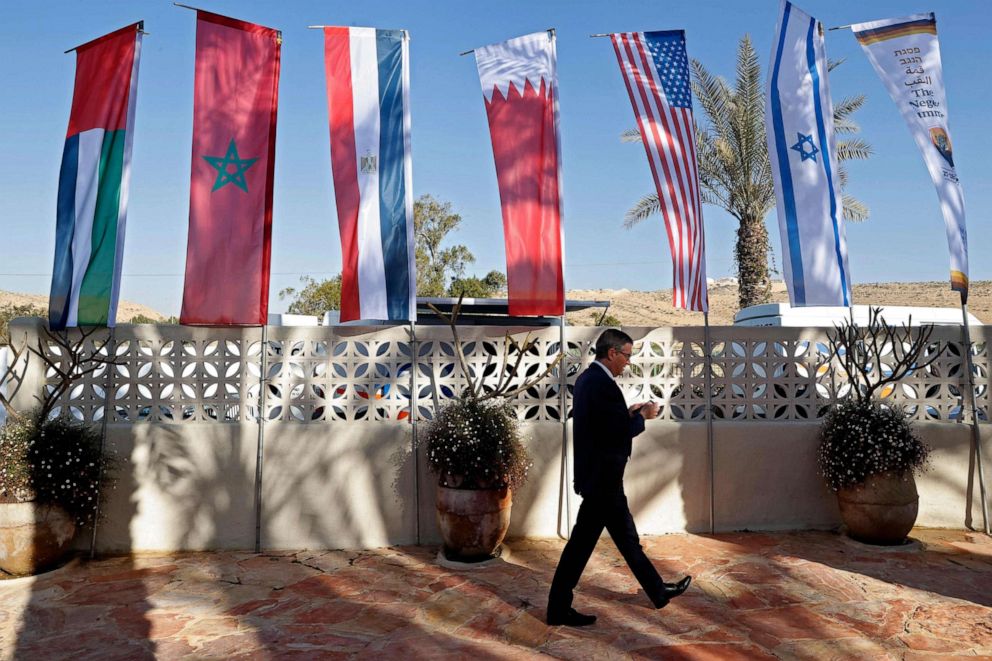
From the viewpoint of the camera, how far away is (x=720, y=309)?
192 feet

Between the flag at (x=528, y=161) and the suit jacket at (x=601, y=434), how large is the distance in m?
2.02

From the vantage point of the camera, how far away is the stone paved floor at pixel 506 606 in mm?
4477

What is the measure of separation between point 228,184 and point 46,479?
2.93m

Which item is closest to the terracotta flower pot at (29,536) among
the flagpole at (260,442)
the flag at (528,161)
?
the flagpole at (260,442)

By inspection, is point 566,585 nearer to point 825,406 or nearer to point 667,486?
point 667,486

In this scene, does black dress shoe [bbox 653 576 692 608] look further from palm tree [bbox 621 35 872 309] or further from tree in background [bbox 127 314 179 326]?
palm tree [bbox 621 35 872 309]

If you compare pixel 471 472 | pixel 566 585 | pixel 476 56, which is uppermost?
pixel 476 56

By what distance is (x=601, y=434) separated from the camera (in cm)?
476

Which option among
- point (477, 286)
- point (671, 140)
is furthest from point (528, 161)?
point (477, 286)

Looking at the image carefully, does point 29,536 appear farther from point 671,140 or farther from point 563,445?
point 671,140

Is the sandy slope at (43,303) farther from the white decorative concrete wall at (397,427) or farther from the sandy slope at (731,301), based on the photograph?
the white decorative concrete wall at (397,427)

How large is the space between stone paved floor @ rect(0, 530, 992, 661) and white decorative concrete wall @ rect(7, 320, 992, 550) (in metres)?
0.37

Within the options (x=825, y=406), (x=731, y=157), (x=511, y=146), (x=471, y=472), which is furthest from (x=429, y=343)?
(x=731, y=157)

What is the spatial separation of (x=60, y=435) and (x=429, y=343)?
3.26 metres
